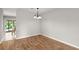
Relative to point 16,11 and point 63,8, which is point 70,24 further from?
point 16,11

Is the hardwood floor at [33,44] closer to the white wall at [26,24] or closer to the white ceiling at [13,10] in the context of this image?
the white wall at [26,24]

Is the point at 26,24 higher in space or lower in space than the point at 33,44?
higher

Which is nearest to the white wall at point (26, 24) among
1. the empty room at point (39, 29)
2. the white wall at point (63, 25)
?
the empty room at point (39, 29)

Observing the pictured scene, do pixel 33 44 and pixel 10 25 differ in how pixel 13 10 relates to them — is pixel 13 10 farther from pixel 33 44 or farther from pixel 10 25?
pixel 33 44

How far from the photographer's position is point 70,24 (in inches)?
40.8

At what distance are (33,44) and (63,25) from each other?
20.4 inches

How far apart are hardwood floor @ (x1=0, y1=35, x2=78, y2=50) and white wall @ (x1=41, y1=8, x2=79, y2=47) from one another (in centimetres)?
10

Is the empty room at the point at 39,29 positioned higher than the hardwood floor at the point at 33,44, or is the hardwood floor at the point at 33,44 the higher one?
the empty room at the point at 39,29

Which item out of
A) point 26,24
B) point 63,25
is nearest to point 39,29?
point 26,24

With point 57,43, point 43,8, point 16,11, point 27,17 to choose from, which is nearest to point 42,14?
point 43,8

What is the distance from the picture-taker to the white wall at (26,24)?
40.1 inches

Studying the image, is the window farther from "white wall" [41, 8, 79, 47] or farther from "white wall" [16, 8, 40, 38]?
"white wall" [41, 8, 79, 47]

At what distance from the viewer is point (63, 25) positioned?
106cm
